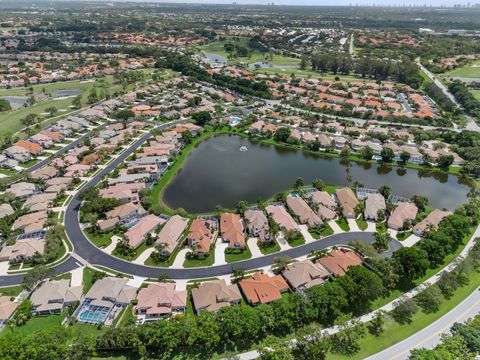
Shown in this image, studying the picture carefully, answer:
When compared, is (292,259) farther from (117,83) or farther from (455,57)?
(455,57)

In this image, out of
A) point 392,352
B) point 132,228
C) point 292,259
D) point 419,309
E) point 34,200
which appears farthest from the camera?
point 34,200

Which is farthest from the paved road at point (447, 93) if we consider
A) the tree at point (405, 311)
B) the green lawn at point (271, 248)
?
the green lawn at point (271, 248)

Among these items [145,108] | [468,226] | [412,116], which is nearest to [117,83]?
[145,108]

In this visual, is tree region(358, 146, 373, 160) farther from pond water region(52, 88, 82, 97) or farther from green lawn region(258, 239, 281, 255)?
pond water region(52, 88, 82, 97)

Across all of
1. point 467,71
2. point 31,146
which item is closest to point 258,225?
point 31,146

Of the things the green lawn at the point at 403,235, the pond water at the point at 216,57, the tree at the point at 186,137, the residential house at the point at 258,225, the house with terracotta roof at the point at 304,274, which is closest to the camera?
the house with terracotta roof at the point at 304,274

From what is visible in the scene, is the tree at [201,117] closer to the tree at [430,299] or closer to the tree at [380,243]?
the tree at [380,243]
